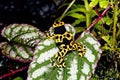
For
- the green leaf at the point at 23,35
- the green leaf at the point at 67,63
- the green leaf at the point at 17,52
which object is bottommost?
the green leaf at the point at 67,63

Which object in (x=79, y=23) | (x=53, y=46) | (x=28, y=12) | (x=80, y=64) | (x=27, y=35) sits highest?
(x=28, y=12)

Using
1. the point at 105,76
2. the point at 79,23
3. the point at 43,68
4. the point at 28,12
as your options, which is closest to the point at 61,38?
the point at 43,68

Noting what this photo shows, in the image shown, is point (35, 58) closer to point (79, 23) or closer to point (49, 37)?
point (49, 37)

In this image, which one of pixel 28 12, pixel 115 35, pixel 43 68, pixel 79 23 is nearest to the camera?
pixel 43 68

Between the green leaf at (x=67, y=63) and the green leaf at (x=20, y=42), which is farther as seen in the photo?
the green leaf at (x=20, y=42)

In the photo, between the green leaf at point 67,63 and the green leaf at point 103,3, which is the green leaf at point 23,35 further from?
the green leaf at point 103,3

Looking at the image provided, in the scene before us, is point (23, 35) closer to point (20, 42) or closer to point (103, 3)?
point (20, 42)

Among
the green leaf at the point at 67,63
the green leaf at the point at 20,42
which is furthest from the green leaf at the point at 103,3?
the green leaf at the point at 20,42

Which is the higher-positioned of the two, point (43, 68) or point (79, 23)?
point (79, 23)

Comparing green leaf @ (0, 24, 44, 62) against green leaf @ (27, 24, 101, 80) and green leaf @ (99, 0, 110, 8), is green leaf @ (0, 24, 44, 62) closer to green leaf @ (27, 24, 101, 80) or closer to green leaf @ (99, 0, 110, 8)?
green leaf @ (27, 24, 101, 80)
